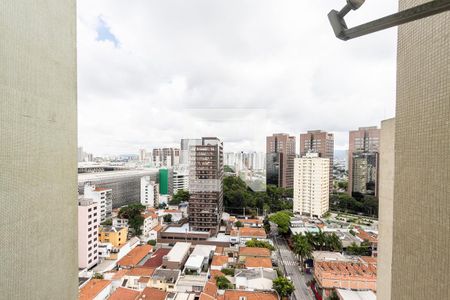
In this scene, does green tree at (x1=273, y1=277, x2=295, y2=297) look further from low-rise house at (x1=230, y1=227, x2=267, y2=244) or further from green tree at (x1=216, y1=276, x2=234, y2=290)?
low-rise house at (x1=230, y1=227, x2=267, y2=244)

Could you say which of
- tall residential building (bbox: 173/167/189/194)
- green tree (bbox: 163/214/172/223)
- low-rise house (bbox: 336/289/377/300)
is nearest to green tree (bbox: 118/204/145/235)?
green tree (bbox: 163/214/172/223)

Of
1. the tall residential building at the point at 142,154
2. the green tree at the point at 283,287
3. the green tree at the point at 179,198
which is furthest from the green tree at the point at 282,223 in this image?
the tall residential building at the point at 142,154

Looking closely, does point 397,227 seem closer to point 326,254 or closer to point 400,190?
point 400,190

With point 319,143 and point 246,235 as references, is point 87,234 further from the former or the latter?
point 319,143

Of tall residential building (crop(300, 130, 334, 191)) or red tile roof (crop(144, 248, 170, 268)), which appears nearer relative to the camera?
red tile roof (crop(144, 248, 170, 268))

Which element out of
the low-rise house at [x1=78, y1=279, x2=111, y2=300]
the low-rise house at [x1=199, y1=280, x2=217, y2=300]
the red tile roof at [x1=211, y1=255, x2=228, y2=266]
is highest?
the low-rise house at [x1=199, y1=280, x2=217, y2=300]

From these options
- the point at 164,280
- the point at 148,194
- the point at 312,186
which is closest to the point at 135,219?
the point at 164,280

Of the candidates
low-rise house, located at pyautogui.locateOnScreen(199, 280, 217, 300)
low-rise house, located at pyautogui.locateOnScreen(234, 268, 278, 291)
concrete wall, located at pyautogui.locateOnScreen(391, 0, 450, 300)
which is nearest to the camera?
concrete wall, located at pyautogui.locateOnScreen(391, 0, 450, 300)
